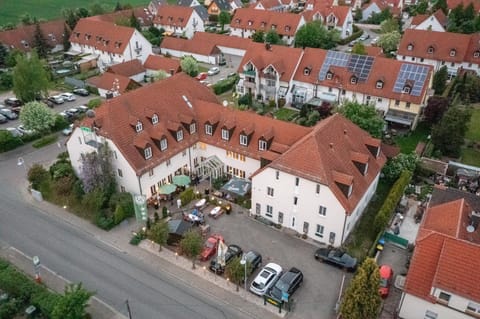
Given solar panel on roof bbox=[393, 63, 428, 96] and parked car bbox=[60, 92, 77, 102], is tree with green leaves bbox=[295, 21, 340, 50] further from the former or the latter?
parked car bbox=[60, 92, 77, 102]

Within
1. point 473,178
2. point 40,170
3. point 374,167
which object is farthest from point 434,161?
point 40,170

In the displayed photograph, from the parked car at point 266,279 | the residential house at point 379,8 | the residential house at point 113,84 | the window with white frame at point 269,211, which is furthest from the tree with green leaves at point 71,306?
the residential house at point 379,8

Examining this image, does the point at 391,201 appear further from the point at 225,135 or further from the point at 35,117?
the point at 35,117

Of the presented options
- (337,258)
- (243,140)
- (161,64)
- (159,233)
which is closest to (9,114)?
(161,64)

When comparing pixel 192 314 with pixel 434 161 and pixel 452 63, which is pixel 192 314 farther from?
pixel 452 63

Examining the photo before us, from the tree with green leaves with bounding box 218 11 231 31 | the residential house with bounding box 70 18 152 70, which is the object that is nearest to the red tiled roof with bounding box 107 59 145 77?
the residential house with bounding box 70 18 152 70

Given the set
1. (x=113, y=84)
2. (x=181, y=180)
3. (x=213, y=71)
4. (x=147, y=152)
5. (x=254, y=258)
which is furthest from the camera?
(x=213, y=71)
